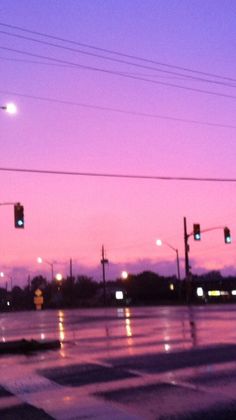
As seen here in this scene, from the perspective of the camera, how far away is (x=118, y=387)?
1168 centimetres

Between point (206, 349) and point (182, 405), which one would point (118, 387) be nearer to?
point (182, 405)

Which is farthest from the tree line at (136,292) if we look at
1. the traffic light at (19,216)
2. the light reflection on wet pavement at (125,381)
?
the light reflection on wet pavement at (125,381)

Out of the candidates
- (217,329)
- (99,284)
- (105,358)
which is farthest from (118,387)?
(99,284)

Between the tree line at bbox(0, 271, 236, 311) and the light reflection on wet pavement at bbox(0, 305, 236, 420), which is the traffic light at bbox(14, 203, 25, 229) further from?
the tree line at bbox(0, 271, 236, 311)

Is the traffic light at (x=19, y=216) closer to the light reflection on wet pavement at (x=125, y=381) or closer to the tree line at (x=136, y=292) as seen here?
the light reflection on wet pavement at (x=125, y=381)

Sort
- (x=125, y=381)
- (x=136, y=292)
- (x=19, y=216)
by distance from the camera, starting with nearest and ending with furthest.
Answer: (x=125, y=381), (x=19, y=216), (x=136, y=292)

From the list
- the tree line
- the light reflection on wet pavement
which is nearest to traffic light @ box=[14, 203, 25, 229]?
the light reflection on wet pavement

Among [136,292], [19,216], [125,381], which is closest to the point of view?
[125,381]

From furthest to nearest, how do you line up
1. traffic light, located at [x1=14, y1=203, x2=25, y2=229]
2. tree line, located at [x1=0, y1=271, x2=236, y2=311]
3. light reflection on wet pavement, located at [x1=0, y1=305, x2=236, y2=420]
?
1. tree line, located at [x1=0, y1=271, x2=236, y2=311]
2. traffic light, located at [x1=14, y1=203, x2=25, y2=229]
3. light reflection on wet pavement, located at [x1=0, y1=305, x2=236, y2=420]

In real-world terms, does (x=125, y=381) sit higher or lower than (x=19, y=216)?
lower

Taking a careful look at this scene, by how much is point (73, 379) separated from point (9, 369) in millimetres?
2883

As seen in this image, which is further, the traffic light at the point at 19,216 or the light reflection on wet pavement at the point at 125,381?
the traffic light at the point at 19,216

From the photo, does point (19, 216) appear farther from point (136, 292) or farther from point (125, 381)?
point (136, 292)

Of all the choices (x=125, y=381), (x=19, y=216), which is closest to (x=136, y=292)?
(x=19, y=216)
